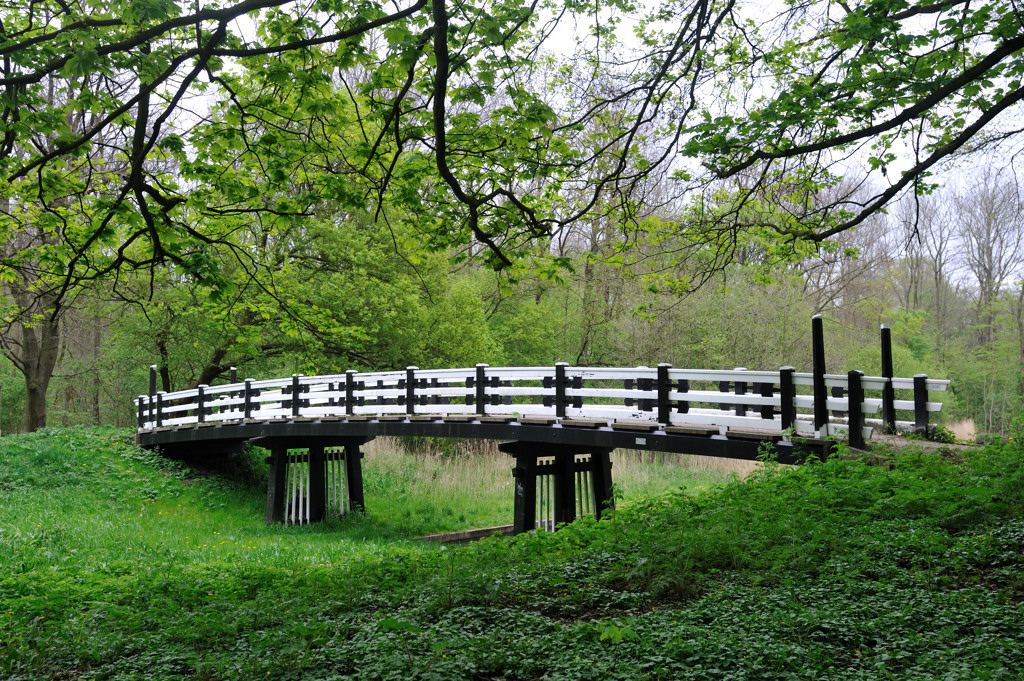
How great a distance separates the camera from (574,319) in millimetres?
31672

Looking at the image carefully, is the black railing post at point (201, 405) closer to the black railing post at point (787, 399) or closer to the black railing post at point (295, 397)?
the black railing post at point (295, 397)

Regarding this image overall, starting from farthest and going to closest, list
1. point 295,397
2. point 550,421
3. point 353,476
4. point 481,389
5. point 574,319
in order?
point 574,319 < point 353,476 < point 295,397 < point 481,389 < point 550,421

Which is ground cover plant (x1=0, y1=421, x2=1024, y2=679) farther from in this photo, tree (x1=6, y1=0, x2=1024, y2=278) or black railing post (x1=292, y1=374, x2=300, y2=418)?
black railing post (x1=292, y1=374, x2=300, y2=418)

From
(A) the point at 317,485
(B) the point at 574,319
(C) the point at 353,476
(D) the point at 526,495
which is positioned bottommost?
(A) the point at 317,485

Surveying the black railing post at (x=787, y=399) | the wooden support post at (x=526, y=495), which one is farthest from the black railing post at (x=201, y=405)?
the black railing post at (x=787, y=399)

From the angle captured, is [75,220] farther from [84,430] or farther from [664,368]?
[84,430]

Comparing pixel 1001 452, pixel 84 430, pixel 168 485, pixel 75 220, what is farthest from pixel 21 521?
pixel 1001 452

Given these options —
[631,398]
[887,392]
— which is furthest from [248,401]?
[887,392]

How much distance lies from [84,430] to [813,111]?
22.1m

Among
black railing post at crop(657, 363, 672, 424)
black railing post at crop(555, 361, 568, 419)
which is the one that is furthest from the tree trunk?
black railing post at crop(657, 363, 672, 424)

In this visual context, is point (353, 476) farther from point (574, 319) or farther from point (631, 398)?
point (574, 319)

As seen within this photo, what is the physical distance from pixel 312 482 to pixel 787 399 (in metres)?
11.8

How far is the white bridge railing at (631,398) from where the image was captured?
9047 mm

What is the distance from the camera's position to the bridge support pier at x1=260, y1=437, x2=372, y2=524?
17.3 metres
